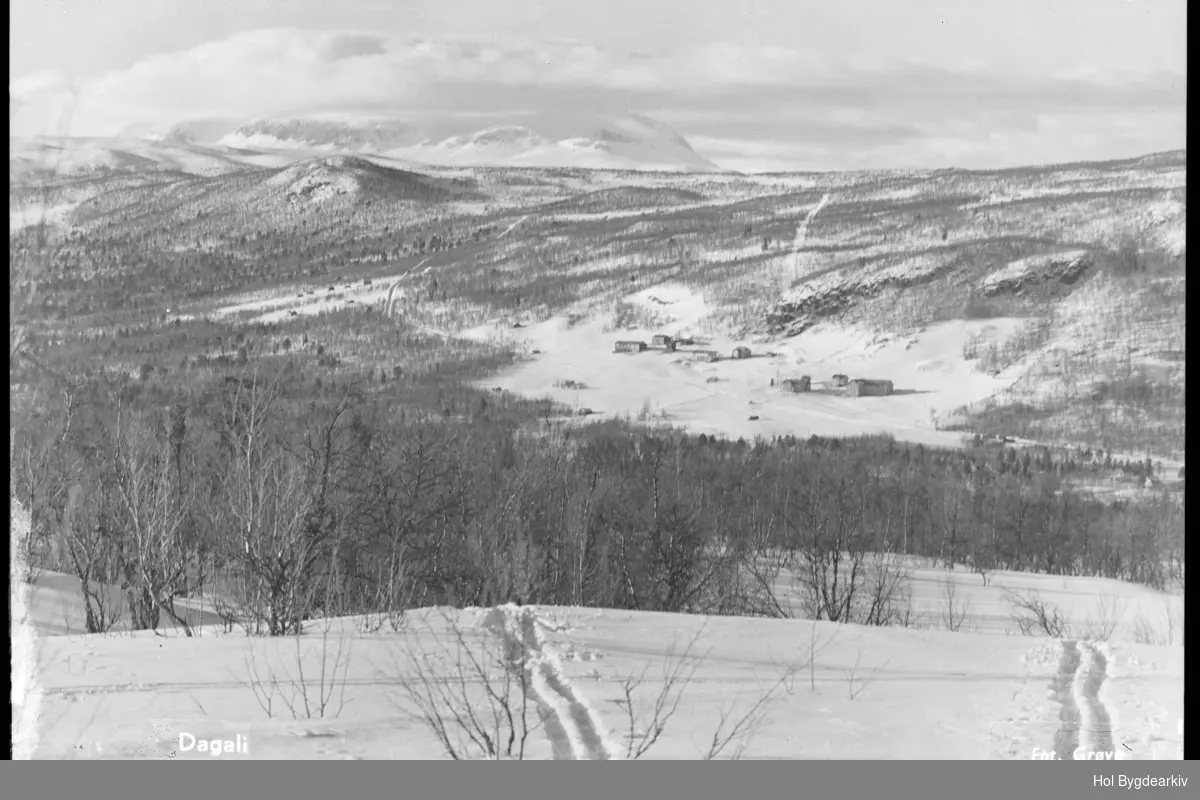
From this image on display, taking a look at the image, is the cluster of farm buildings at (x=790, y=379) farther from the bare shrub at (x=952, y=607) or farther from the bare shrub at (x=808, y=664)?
the bare shrub at (x=808, y=664)

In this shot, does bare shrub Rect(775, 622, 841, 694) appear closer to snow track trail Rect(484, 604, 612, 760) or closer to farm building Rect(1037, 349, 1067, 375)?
snow track trail Rect(484, 604, 612, 760)

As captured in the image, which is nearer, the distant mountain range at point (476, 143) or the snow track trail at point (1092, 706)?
the snow track trail at point (1092, 706)

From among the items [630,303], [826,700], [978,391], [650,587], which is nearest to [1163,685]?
[826,700]

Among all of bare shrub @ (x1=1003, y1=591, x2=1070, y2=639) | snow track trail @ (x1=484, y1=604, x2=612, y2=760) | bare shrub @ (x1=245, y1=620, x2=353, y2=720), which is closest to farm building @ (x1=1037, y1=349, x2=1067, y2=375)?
bare shrub @ (x1=1003, y1=591, x2=1070, y2=639)

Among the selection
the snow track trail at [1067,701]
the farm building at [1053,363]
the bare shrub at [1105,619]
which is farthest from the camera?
the farm building at [1053,363]

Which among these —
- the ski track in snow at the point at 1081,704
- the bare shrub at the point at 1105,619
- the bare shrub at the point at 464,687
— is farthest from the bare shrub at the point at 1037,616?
the bare shrub at the point at 464,687

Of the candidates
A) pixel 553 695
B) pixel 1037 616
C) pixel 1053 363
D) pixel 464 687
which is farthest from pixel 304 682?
pixel 1053 363

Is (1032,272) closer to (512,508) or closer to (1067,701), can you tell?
(1067,701)
